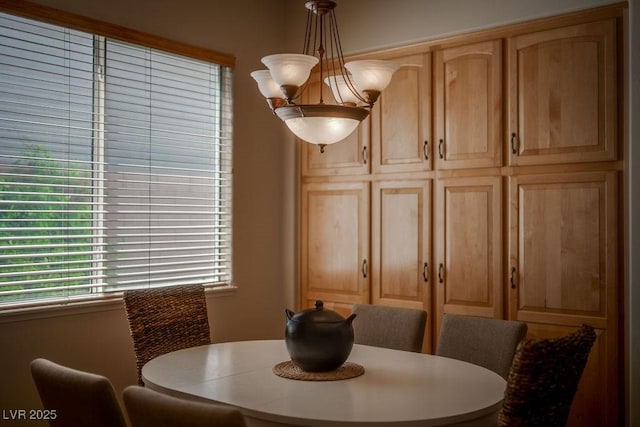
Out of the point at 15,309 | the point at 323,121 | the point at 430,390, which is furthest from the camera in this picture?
the point at 15,309

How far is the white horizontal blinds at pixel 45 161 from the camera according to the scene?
3062 mm

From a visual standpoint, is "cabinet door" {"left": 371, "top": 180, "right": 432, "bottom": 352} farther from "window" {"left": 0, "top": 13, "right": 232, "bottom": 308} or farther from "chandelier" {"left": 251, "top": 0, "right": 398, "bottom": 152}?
"chandelier" {"left": 251, "top": 0, "right": 398, "bottom": 152}

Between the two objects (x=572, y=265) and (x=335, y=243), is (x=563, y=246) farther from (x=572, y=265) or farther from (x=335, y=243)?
(x=335, y=243)

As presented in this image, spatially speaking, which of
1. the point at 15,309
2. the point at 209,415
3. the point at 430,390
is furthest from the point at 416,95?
the point at 209,415

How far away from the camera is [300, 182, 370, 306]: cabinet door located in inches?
162

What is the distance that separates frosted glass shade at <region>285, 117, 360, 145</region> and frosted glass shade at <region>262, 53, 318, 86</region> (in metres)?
0.15

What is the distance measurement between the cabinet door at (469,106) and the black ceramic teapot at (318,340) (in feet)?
5.20

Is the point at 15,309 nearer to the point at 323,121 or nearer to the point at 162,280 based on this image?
the point at 162,280

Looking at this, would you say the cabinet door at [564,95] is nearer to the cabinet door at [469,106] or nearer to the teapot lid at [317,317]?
the cabinet door at [469,106]

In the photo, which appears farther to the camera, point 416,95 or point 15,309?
point 416,95

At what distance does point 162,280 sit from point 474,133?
1938mm

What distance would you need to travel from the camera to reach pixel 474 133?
3.65 meters

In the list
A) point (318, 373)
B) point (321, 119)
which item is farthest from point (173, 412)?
point (321, 119)

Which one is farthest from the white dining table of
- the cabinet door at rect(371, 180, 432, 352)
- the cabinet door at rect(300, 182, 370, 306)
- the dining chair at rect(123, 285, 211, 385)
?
the cabinet door at rect(300, 182, 370, 306)
